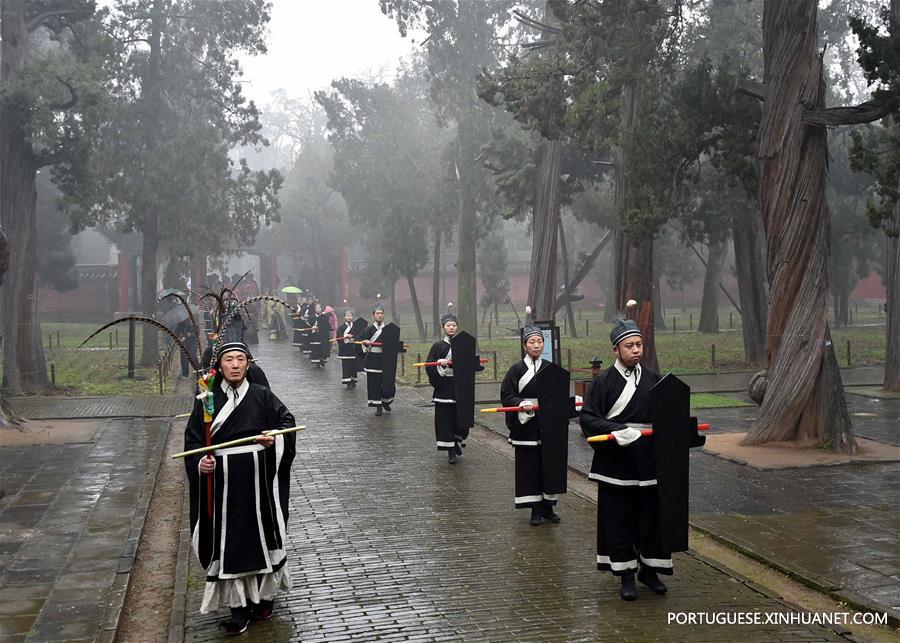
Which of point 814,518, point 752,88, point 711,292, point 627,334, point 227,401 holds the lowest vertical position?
point 814,518

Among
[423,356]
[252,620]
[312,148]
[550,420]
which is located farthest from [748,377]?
[312,148]

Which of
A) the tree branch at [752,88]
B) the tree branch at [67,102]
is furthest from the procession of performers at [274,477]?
the tree branch at [67,102]

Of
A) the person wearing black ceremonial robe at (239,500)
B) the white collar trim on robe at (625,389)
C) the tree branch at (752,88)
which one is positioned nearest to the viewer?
the person wearing black ceremonial robe at (239,500)

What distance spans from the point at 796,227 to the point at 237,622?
9.59 m

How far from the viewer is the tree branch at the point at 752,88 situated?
45.2 ft

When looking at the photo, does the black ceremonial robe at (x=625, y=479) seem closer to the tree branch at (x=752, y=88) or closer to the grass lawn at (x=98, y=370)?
the tree branch at (x=752, y=88)

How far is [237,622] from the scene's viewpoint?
6.56 meters

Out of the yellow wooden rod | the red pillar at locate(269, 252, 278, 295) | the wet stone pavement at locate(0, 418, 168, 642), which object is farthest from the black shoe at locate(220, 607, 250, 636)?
the red pillar at locate(269, 252, 278, 295)

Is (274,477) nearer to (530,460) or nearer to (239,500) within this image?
(239,500)

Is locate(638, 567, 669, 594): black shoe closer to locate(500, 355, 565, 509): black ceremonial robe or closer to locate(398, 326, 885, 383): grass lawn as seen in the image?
locate(500, 355, 565, 509): black ceremonial robe

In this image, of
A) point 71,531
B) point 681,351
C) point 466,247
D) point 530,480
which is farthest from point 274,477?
point 466,247

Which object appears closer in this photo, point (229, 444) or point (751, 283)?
point (229, 444)

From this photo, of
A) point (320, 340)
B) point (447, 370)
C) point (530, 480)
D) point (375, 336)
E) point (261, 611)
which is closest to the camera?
point (261, 611)

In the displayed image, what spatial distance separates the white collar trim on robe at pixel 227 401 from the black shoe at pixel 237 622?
3.77 ft
